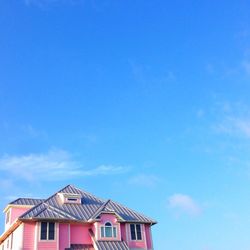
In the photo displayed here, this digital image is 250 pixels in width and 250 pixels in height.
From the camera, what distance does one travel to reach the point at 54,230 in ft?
96.9

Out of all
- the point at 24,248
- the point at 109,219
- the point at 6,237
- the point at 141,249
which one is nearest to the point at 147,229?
the point at 141,249

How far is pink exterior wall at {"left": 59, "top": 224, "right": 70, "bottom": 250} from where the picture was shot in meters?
29.5

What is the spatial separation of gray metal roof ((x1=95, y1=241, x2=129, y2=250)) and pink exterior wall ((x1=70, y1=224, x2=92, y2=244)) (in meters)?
1.48

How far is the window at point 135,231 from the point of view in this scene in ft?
106

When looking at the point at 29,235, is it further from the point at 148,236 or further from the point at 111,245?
the point at 148,236

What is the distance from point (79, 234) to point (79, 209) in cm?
280

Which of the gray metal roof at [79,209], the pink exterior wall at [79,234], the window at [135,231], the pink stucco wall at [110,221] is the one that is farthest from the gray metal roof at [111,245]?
the gray metal roof at [79,209]

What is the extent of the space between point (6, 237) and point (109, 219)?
→ 10619 mm

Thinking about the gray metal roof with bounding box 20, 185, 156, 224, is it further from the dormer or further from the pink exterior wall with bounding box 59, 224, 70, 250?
the pink exterior wall with bounding box 59, 224, 70, 250

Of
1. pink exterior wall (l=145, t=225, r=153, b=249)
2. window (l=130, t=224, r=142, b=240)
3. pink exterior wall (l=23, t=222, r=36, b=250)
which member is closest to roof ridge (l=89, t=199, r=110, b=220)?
window (l=130, t=224, r=142, b=240)

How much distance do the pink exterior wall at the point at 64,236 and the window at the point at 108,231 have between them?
10.2 ft

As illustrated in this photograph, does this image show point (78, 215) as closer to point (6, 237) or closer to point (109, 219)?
point (109, 219)

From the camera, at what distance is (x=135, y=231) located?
32625mm

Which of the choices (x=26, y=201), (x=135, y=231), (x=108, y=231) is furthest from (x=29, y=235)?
(x=135, y=231)
